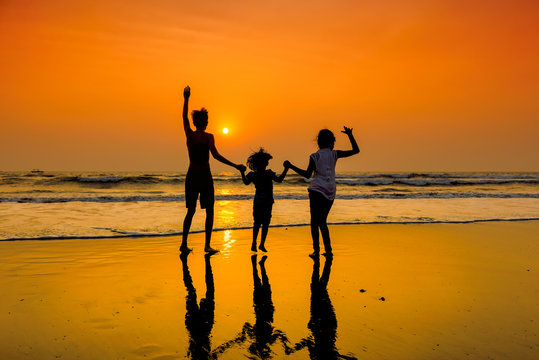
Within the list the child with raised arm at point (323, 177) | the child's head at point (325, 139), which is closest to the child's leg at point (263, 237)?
the child with raised arm at point (323, 177)

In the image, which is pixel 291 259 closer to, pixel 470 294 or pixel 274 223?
pixel 470 294

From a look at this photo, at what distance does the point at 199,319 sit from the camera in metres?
3.48

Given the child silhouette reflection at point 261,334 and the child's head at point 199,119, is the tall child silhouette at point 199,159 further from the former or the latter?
the child silhouette reflection at point 261,334

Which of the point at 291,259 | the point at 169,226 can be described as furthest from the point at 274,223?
the point at 291,259

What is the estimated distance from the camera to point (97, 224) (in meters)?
10.1

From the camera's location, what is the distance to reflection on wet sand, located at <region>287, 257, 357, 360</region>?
2.81 meters

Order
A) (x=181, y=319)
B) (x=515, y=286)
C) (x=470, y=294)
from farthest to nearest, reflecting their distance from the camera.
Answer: (x=515, y=286)
(x=470, y=294)
(x=181, y=319)


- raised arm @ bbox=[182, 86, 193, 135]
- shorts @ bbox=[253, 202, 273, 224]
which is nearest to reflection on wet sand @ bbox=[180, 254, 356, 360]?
shorts @ bbox=[253, 202, 273, 224]

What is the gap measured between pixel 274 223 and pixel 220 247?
348 centimetres

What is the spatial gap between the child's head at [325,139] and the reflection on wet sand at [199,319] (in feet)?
9.69

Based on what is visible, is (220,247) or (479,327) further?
(220,247)

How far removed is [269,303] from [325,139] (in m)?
3.46

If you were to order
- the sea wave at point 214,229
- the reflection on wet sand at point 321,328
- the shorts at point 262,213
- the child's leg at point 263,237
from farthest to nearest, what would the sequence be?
the sea wave at point 214,229
the shorts at point 262,213
the child's leg at point 263,237
the reflection on wet sand at point 321,328

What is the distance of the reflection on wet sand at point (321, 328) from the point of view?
281 cm
